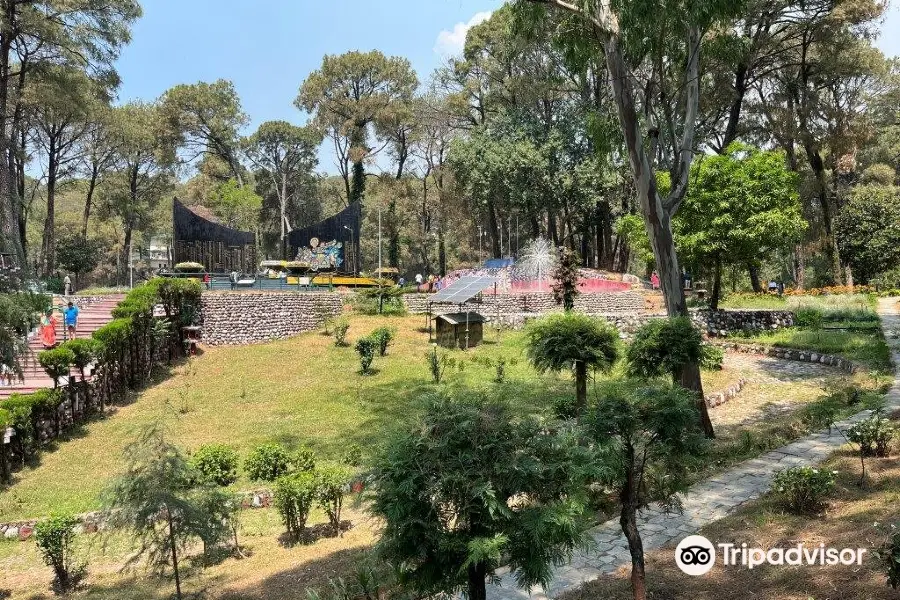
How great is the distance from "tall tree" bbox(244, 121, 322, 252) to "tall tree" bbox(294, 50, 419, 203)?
275 centimetres

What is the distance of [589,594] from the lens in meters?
4.97

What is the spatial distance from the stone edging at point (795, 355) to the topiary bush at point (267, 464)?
1428cm

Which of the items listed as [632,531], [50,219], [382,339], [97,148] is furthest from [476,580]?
[97,148]

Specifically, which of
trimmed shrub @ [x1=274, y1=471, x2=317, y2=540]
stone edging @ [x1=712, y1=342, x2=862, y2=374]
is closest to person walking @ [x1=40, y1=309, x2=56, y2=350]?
trimmed shrub @ [x1=274, y1=471, x2=317, y2=540]

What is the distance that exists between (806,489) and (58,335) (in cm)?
1932

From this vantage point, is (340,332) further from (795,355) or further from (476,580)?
(476,580)

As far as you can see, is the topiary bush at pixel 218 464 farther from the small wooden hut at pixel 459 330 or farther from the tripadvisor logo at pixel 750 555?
the small wooden hut at pixel 459 330

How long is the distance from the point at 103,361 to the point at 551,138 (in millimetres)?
27159

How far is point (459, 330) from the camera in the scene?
68.2 ft

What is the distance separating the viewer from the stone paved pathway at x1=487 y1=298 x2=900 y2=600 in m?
5.34

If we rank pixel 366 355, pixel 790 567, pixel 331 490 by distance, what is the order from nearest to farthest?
1. pixel 790 567
2. pixel 331 490
3. pixel 366 355

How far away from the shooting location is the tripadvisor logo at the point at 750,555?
485cm

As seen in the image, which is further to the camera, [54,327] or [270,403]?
[54,327]

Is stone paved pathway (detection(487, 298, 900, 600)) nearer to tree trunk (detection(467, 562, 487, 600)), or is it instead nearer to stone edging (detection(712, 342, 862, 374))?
tree trunk (detection(467, 562, 487, 600))
